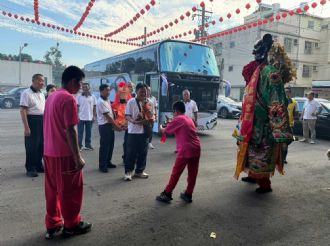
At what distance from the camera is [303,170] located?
6625 millimetres

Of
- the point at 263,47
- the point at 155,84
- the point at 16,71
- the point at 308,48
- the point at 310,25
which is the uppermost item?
the point at 310,25

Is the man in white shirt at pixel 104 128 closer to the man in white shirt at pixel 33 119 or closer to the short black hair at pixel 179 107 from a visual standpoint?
the man in white shirt at pixel 33 119

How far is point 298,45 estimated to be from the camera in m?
33.5

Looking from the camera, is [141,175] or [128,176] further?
[141,175]

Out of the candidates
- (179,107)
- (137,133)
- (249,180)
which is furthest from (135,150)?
(249,180)

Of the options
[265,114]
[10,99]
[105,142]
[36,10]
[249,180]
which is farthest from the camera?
[10,99]

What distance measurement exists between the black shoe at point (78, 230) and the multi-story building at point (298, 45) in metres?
30.6

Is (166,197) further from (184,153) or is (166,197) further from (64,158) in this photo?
(64,158)

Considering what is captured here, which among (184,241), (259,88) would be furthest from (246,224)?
(259,88)

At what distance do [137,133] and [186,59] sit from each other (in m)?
6.26

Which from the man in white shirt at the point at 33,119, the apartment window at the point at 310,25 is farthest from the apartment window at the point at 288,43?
the man in white shirt at the point at 33,119

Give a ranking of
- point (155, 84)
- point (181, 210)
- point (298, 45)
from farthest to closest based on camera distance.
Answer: point (298, 45), point (155, 84), point (181, 210)

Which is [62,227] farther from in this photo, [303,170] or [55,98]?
[303,170]

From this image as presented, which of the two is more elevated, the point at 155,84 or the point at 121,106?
the point at 155,84
